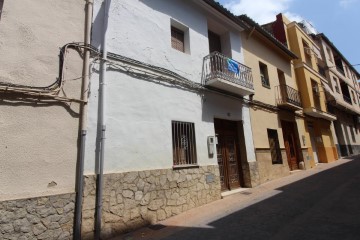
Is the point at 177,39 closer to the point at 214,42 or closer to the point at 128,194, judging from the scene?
the point at 214,42

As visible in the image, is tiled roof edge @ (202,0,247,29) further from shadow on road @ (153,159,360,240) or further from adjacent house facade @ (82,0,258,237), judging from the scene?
shadow on road @ (153,159,360,240)

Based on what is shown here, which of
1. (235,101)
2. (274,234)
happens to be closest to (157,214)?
(274,234)

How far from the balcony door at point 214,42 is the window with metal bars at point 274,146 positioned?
14.8 ft

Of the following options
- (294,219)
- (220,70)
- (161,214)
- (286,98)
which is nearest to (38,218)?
(161,214)

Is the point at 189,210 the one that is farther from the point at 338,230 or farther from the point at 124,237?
the point at 338,230

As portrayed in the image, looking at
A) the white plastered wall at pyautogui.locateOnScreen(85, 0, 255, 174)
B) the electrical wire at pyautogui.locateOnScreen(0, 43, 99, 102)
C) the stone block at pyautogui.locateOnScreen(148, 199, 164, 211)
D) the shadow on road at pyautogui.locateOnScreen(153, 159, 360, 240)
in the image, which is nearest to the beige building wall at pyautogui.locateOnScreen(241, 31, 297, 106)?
the white plastered wall at pyautogui.locateOnScreen(85, 0, 255, 174)

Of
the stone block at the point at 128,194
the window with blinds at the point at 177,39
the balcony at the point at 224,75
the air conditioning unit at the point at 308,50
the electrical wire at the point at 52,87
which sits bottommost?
the stone block at the point at 128,194


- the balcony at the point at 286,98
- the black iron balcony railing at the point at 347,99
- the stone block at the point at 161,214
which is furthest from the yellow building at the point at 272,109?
the black iron balcony railing at the point at 347,99

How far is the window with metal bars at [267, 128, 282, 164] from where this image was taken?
11.5 meters

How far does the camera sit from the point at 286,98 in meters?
12.7

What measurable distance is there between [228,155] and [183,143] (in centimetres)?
257

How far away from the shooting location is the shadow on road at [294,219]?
14.6ft

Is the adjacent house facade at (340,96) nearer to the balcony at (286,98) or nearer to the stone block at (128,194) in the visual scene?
the balcony at (286,98)

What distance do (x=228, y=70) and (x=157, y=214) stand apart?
5727 millimetres
